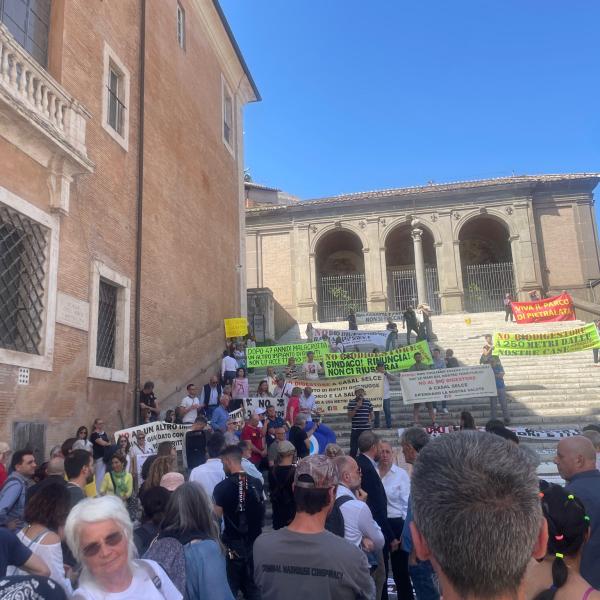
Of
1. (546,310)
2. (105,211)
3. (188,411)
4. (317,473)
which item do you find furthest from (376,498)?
(546,310)

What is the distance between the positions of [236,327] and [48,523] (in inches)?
620

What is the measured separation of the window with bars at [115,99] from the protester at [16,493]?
9459mm

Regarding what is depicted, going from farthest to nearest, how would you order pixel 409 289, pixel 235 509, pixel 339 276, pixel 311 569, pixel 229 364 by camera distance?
pixel 339 276, pixel 409 289, pixel 229 364, pixel 235 509, pixel 311 569

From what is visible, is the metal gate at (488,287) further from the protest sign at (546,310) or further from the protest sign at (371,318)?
the protest sign at (546,310)

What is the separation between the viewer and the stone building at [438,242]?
1187 inches

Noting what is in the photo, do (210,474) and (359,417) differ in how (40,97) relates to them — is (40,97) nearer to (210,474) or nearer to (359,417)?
(210,474)

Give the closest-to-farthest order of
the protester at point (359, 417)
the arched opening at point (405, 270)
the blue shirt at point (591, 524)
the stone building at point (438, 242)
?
the blue shirt at point (591, 524)
the protester at point (359, 417)
the stone building at point (438, 242)
the arched opening at point (405, 270)

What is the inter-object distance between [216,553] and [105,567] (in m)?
0.79

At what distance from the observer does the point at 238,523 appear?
4.72 m

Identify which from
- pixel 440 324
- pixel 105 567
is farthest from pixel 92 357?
pixel 440 324

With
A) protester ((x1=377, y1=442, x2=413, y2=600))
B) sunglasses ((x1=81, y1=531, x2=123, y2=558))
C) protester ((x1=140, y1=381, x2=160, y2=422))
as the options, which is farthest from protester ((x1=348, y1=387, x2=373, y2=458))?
sunglasses ((x1=81, y1=531, x2=123, y2=558))

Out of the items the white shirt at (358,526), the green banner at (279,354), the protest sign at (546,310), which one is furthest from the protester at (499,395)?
the protest sign at (546,310)

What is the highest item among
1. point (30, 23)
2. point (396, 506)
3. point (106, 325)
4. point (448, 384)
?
point (30, 23)

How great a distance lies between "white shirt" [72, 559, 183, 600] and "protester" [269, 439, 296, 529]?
2570mm
